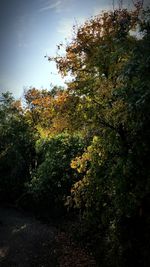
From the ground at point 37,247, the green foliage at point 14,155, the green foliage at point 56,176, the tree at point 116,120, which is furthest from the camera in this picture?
the green foliage at point 14,155

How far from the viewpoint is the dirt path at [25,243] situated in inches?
578

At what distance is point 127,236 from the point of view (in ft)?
37.3

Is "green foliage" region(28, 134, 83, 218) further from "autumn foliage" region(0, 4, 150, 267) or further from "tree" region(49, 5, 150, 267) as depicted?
"tree" region(49, 5, 150, 267)

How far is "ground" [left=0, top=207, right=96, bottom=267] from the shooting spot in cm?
1460

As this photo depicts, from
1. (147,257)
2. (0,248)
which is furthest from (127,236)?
(0,248)

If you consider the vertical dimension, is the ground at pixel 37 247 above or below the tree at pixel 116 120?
below

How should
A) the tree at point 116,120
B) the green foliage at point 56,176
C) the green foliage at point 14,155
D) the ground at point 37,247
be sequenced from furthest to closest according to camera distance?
the green foliage at point 14,155 → the green foliage at point 56,176 → the ground at point 37,247 → the tree at point 116,120

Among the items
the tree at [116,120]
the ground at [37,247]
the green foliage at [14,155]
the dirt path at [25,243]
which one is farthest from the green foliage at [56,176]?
the tree at [116,120]

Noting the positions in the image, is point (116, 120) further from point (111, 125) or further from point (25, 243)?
point (25, 243)

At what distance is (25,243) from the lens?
1653 cm

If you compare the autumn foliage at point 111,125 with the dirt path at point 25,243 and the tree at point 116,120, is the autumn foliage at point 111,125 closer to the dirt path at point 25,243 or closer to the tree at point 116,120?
the tree at point 116,120

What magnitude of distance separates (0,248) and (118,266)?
6.92 meters

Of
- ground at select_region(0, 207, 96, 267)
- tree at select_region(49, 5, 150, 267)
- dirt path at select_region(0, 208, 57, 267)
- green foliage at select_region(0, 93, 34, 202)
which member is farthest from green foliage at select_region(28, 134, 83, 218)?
tree at select_region(49, 5, 150, 267)

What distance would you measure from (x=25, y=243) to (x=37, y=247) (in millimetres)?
798
